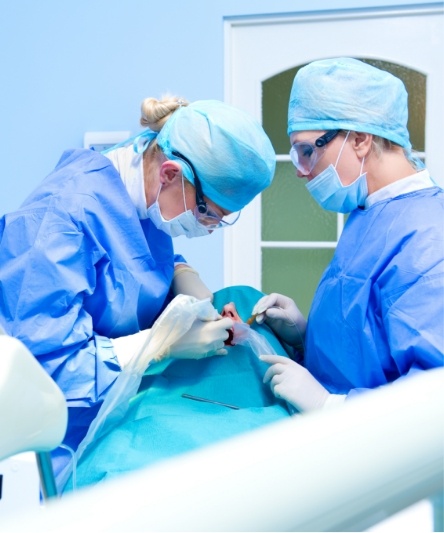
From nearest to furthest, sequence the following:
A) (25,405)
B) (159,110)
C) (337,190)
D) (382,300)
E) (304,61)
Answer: (25,405), (382,300), (337,190), (159,110), (304,61)

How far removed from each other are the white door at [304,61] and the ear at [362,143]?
1656mm

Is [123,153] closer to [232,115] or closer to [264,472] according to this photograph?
[232,115]

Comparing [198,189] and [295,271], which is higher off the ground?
[198,189]

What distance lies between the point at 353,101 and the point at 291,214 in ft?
5.70

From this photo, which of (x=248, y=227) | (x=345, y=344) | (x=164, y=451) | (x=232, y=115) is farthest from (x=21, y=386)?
(x=248, y=227)

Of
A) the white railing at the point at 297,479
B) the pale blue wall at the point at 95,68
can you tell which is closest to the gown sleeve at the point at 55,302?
the white railing at the point at 297,479

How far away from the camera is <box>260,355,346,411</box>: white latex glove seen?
134 centimetres

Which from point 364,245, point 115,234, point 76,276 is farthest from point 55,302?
point 364,245

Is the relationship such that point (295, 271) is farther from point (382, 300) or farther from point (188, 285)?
point (382, 300)

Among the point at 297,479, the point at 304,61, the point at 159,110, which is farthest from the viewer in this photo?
the point at 304,61

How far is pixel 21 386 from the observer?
63 cm

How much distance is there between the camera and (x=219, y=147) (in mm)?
1490

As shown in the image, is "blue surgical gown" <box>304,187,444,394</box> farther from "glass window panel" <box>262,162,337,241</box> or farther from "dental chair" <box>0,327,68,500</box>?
"glass window panel" <box>262,162,337,241</box>

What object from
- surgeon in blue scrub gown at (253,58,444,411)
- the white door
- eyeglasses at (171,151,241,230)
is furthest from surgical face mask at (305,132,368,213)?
the white door
